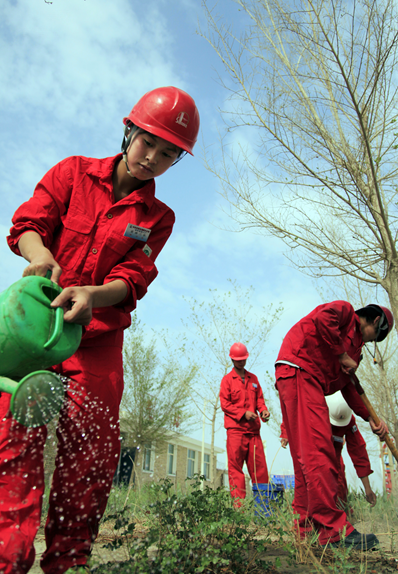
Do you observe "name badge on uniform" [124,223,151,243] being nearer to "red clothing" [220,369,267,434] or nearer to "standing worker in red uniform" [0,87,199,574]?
"standing worker in red uniform" [0,87,199,574]

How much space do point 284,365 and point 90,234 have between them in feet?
6.47

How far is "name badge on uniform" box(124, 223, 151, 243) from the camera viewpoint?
2.19 m

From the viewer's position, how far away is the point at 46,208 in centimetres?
211

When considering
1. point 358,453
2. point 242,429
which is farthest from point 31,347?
point 242,429

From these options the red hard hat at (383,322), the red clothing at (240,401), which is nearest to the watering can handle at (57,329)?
the red hard hat at (383,322)

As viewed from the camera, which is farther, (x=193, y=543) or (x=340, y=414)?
(x=340, y=414)

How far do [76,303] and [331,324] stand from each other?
219 cm

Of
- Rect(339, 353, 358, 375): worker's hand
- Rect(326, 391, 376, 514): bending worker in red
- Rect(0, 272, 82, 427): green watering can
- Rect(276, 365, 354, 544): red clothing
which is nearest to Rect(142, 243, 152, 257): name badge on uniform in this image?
Rect(0, 272, 82, 427): green watering can

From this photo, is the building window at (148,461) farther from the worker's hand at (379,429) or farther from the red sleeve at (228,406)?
the worker's hand at (379,429)

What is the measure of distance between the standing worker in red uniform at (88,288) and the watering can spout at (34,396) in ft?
0.56

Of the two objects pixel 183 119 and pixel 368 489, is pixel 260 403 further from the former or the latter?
pixel 183 119

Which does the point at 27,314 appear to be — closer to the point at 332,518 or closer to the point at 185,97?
the point at 185,97

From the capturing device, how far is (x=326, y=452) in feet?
10.2

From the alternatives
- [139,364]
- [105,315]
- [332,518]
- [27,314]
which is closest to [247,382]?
[332,518]
